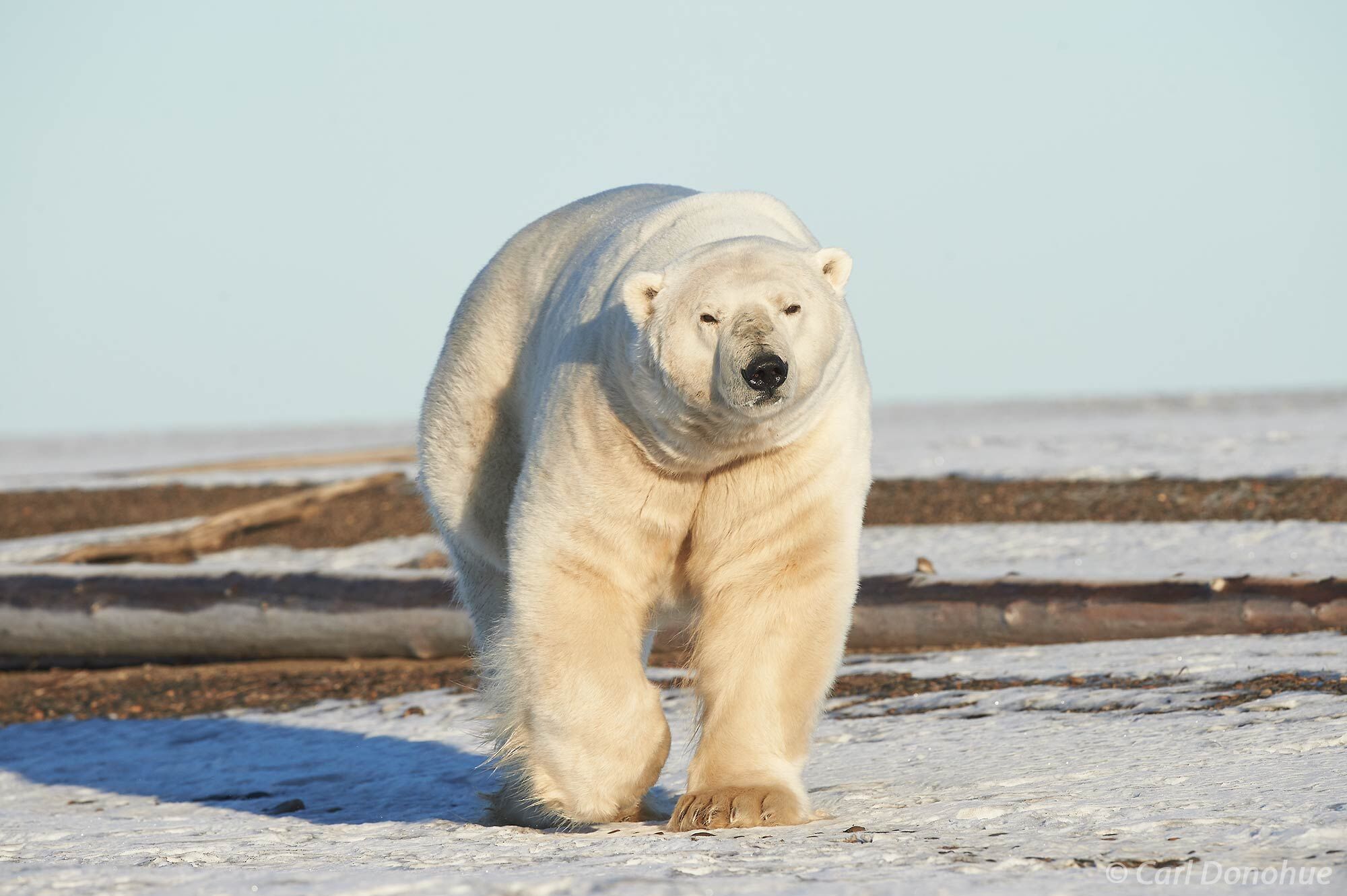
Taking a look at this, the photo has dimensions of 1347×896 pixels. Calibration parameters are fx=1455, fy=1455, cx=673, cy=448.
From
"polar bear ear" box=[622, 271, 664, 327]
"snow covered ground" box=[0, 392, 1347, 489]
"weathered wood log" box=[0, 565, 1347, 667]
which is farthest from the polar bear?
"snow covered ground" box=[0, 392, 1347, 489]

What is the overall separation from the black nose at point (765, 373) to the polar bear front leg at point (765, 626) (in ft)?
1.67

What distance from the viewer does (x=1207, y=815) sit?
3352 millimetres

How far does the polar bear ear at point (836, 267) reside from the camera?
4.13 meters

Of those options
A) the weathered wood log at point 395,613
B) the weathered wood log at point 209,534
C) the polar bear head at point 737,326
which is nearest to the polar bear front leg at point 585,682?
the polar bear head at point 737,326

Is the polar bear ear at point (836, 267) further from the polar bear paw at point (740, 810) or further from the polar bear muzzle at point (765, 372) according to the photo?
the polar bear paw at point (740, 810)

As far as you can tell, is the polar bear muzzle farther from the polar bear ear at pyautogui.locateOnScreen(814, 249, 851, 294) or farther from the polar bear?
the polar bear ear at pyautogui.locateOnScreen(814, 249, 851, 294)

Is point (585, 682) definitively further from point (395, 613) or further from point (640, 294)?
point (395, 613)

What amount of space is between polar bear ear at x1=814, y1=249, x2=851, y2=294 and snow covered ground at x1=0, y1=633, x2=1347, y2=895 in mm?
1364

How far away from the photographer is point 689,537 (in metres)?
4.20

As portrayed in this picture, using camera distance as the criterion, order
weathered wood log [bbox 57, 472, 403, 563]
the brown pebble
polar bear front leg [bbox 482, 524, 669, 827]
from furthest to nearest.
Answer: weathered wood log [bbox 57, 472, 403, 563], the brown pebble, polar bear front leg [bbox 482, 524, 669, 827]

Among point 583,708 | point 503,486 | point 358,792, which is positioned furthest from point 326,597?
point 583,708

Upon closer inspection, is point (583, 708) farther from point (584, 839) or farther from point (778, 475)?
point (778, 475)

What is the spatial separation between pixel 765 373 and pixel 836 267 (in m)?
0.68

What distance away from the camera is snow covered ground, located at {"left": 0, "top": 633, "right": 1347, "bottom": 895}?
295 cm
